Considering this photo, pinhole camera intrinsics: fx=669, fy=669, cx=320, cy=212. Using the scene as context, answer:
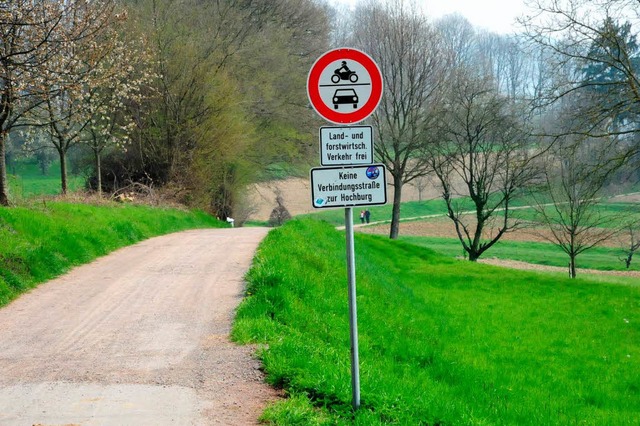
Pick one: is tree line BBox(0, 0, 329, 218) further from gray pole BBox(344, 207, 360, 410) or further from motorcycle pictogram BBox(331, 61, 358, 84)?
gray pole BBox(344, 207, 360, 410)

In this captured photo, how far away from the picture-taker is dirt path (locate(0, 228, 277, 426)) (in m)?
5.35

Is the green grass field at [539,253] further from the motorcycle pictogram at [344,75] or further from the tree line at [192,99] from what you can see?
the motorcycle pictogram at [344,75]

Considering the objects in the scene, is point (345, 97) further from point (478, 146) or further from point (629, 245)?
point (629, 245)

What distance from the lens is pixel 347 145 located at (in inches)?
207

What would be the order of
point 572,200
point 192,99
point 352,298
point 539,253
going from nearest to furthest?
point 352,298, point 572,200, point 192,99, point 539,253

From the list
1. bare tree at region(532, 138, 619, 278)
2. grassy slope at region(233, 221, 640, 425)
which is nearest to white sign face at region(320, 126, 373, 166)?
grassy slope at region(233, 221, 640, 425)

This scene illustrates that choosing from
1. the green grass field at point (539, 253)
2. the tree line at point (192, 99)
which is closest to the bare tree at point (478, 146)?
the tree line at point (192, 99)

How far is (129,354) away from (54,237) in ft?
21.5

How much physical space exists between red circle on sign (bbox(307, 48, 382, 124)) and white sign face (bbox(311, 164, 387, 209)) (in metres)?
0.39

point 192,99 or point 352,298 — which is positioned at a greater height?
point 192,99

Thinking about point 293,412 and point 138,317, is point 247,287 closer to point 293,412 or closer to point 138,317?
point 138,317

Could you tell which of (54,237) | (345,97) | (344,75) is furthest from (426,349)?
(54,237)

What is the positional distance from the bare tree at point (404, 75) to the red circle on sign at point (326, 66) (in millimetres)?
28967

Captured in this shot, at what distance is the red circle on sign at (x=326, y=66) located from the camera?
5.15m
